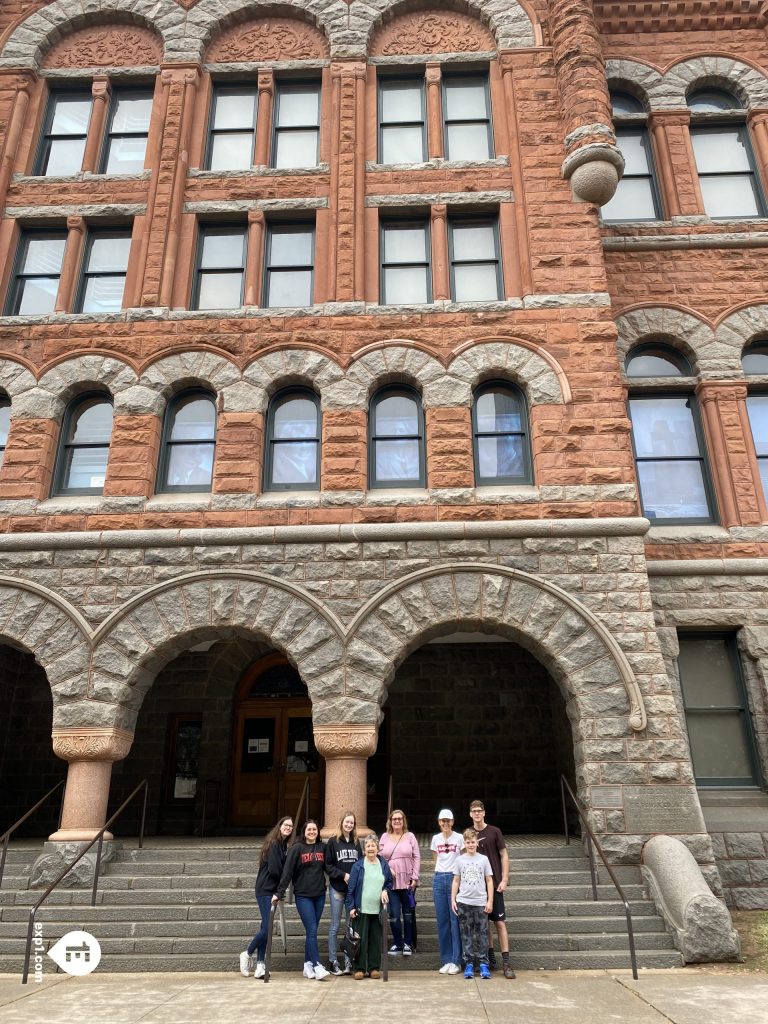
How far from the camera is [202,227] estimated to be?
43.9 ft

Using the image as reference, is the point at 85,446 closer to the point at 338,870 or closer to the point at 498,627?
the point at 498,627

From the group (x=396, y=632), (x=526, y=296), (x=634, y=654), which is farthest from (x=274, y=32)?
(x=634, y=654)

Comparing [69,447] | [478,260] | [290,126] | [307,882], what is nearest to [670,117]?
[478,260]

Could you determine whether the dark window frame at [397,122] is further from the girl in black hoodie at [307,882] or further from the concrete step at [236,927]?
the concrete step at [236,927]

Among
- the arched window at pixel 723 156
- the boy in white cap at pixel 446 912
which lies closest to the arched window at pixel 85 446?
the boy in white cap at pixel 446 912

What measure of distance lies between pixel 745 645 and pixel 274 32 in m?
14.0

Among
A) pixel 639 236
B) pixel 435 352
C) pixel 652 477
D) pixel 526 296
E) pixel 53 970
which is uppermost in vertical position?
pixel 639 236

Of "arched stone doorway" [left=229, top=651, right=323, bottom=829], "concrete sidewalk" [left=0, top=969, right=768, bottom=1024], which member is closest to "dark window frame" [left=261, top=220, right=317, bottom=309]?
"arched stone doorway" [left=229, top=651, right=323, bottom=829]

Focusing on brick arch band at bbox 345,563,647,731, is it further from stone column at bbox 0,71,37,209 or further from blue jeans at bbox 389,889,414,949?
stone column at bbox 0,71,37,209

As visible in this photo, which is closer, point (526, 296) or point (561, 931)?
point (561, 931)

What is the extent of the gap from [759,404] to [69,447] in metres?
11.3

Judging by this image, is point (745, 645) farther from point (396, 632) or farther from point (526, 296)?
point (526, 296)

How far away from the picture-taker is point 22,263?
43.4 ft

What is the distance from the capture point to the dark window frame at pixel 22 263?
42.3 ft
